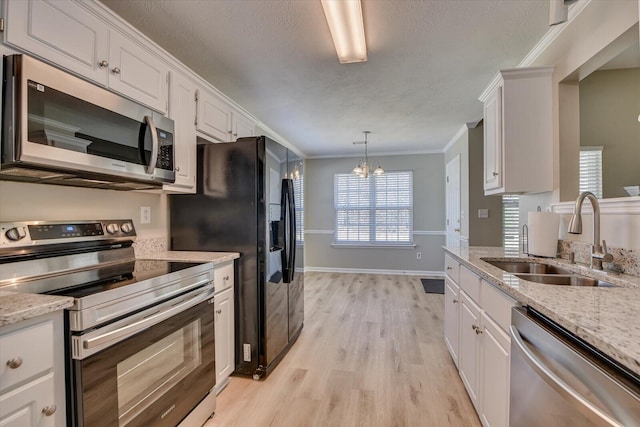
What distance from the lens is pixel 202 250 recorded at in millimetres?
2309

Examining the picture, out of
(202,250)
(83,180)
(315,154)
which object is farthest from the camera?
(315,154)

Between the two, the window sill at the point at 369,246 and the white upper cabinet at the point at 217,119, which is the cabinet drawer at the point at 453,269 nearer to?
the white upper cabinet at the point at 217,119

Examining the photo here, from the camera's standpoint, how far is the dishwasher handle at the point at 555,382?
2.29 ft

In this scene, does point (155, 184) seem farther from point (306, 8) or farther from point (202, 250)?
point (306, 8)

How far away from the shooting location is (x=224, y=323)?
208cm

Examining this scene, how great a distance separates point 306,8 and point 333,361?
254cm

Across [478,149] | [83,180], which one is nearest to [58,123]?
[83,180]

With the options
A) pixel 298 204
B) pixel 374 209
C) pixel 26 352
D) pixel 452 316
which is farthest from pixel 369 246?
pixel 26 352

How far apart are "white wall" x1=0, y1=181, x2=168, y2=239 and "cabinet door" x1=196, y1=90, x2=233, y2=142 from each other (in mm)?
678

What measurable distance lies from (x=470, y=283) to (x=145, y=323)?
1.80 m

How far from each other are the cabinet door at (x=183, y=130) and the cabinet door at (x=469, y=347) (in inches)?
82.5

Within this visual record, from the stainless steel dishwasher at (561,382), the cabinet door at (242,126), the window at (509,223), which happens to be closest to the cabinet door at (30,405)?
the stainless steel dishwasher at (561,382)

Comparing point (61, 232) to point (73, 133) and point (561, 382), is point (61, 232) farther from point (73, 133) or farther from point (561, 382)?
point (561, 382)

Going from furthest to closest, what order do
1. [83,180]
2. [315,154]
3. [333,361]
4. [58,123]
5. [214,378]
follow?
[315,154] < [333,361] < [214,378] < [83,180] < [58,123]
